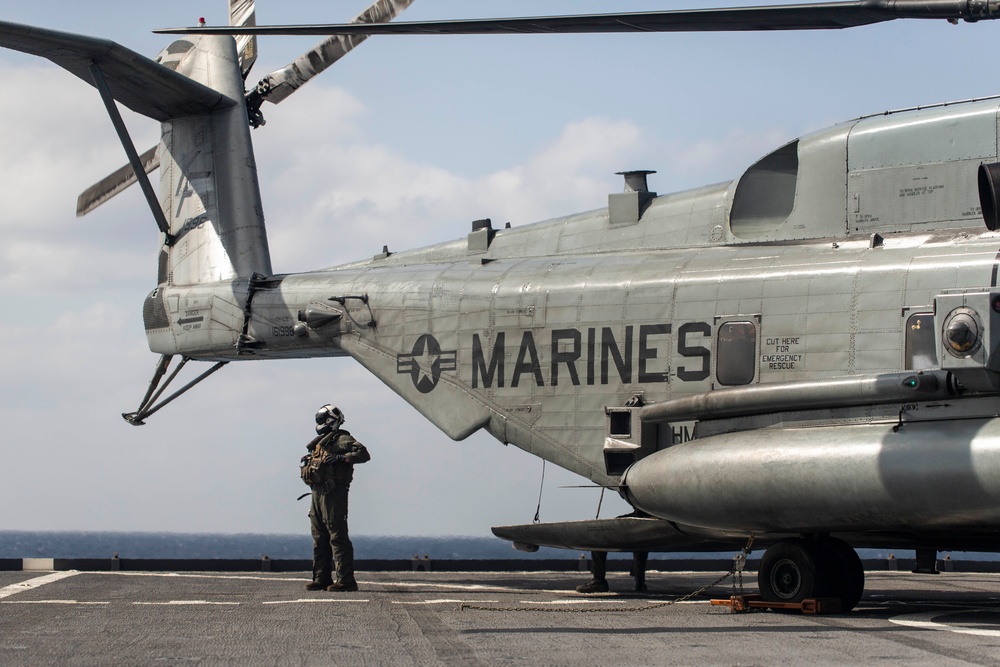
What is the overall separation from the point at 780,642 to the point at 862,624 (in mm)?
1660

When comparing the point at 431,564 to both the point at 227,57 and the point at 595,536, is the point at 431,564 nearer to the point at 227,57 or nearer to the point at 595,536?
the point at 595,536

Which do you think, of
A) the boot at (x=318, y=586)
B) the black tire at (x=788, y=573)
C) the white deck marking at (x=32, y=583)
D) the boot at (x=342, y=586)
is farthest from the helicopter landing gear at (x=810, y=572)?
the white deck marking at (x=32, y=583)

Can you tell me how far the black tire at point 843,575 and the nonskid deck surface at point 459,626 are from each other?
241 millimetres

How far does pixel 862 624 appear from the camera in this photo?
945 cm

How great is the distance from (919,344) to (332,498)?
616cm

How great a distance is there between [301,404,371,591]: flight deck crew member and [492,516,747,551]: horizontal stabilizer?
1.94 meters

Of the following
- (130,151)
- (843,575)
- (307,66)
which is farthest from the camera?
(307,66)

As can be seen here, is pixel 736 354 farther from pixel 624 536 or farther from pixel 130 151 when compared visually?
pixel 130 151

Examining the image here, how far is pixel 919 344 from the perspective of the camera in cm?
1104

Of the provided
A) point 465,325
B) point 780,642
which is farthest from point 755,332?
point 780,642

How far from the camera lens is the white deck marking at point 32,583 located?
12.4 m

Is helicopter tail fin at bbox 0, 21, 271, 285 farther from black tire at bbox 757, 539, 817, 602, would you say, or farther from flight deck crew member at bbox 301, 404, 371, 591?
black tire at bbox 757, 539, 817, 602

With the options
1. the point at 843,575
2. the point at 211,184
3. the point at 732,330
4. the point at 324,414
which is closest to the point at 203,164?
the point at 211,184

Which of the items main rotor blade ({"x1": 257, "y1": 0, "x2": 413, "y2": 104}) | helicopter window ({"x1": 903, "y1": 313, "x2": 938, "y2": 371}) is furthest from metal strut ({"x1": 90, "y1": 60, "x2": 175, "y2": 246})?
helicopter window ({"x1": 903, "y1": 313, "x2": 938, "y2": 371})
